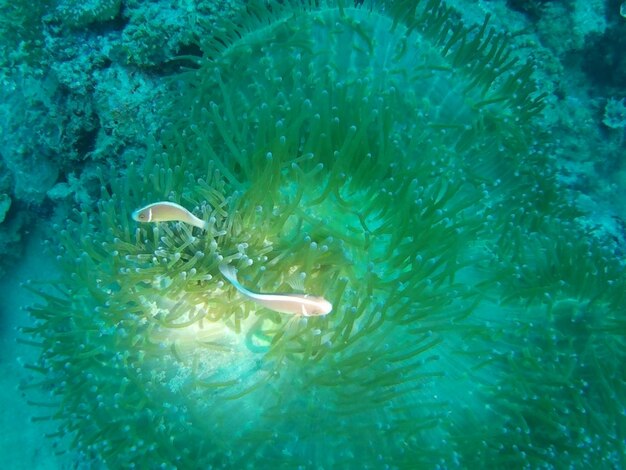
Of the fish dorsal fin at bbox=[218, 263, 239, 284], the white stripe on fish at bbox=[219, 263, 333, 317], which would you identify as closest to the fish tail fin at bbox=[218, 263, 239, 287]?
the fish dorsal fin at bbox=[218, 263, 239, 284]

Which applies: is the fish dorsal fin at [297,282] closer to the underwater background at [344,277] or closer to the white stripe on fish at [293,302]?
the underwater background at [344,277]

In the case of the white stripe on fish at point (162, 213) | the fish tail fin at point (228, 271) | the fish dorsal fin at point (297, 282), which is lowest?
the fish tail fin at point (228, 271)

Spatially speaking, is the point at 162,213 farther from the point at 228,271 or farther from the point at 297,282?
the point at 297,282

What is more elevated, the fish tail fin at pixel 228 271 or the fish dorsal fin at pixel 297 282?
the fish dorsal fin at pixel 297 282

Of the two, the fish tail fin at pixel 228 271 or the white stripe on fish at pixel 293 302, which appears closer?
the white stripe on fish at pixel 293 302

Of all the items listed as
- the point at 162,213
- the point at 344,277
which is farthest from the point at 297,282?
the point at 162,213

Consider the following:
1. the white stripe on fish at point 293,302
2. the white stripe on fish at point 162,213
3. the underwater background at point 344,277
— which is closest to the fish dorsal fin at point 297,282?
the underwater background at point 344,277

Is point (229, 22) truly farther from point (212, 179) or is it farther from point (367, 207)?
point (367, 207)
